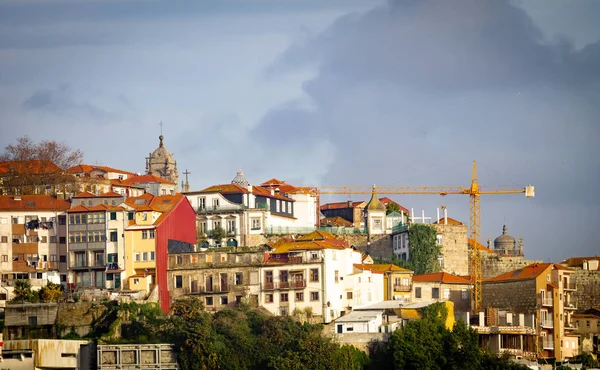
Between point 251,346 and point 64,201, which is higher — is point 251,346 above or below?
below

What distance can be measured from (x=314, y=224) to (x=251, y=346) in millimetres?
30091

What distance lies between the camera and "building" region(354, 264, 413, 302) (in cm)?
10562

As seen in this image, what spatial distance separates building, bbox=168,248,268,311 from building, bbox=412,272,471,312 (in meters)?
11.5

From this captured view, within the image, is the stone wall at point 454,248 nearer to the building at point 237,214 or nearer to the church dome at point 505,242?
the building at point 237,214

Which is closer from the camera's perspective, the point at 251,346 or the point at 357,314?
the point at 251,346

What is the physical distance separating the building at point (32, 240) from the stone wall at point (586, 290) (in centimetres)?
3792

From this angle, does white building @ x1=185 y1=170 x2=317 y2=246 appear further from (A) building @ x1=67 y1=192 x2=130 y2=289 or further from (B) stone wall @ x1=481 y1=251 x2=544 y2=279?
(B) stone wall @ x1=481 y1=251 x2=544 y2=279

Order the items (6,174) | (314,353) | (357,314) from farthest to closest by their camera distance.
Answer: (6,174), (357,314), (314,353)

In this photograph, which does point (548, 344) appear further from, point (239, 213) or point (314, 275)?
point (239, 213)

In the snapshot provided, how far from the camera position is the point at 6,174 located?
385ft

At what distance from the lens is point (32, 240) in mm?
107125

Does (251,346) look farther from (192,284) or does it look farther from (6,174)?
(6,174)

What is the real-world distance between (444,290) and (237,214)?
54.4ft

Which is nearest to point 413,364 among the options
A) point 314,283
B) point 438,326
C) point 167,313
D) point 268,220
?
point 438,326
